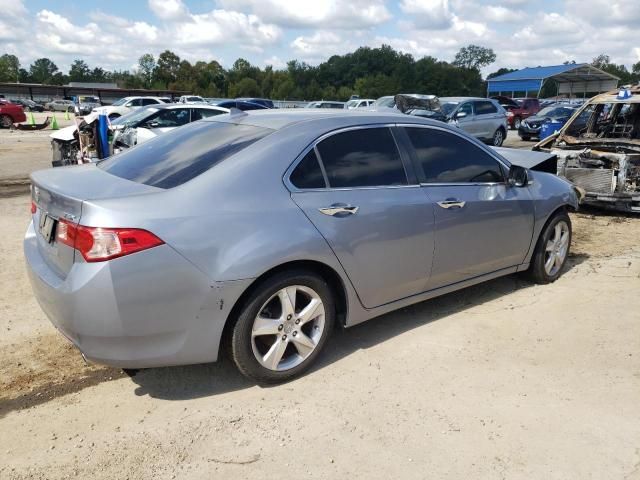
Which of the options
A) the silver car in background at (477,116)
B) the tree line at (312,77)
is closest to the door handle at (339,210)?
the silver car in background at (477,116)

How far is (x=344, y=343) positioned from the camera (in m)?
4.02

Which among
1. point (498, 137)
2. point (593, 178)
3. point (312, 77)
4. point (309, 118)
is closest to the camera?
point (309, 118)

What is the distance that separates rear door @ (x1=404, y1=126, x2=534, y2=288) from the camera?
13.3ft

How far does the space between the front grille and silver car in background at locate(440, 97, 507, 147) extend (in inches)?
330

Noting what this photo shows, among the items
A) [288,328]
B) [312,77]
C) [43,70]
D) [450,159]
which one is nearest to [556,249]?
[450,159]

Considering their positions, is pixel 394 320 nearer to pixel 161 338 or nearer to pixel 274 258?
pixel 274 258

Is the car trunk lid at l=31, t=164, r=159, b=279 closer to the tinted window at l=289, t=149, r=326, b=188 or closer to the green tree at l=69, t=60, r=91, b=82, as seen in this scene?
the tinted window at l=289, t=149, r=326, b=188

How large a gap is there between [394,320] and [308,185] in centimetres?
156

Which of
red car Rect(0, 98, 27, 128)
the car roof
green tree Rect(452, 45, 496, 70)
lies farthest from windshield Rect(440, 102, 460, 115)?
Answer: green tree Rect(452, 45, 496, 70)

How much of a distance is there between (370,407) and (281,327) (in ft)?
2.30

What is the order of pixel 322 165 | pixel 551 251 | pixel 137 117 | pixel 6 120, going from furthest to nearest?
pixel 6 120
pixel 137 117
pixel 551 251
pixel 322 165

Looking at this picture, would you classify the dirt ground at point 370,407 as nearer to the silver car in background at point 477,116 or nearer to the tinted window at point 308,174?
the tinted window at point 308,174

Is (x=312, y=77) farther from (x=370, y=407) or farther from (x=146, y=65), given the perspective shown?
(x=370, y=407)

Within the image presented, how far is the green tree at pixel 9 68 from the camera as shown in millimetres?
110562
